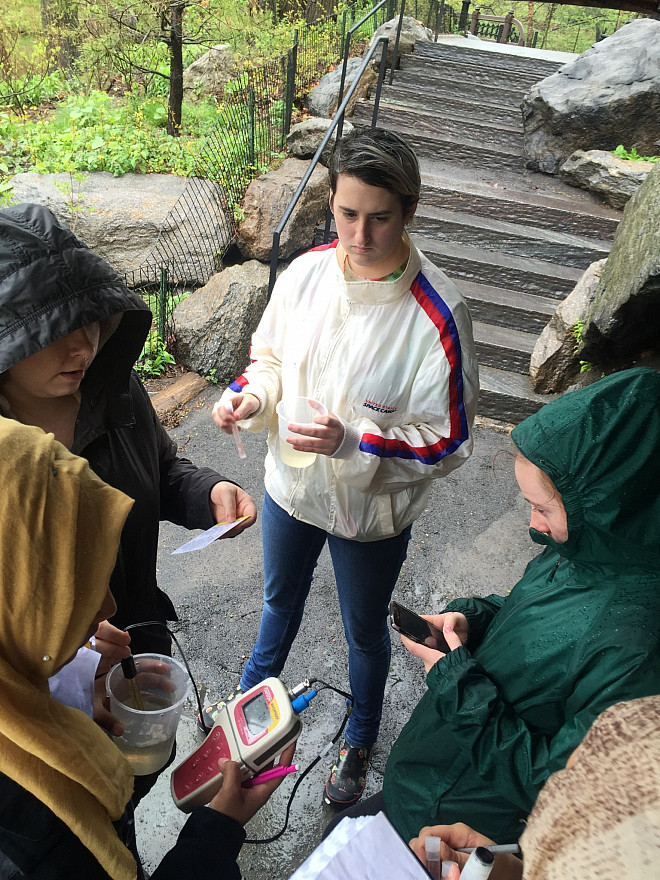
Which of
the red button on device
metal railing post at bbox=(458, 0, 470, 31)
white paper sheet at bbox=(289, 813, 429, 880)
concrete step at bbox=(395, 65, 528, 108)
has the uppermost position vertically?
metal railing post at bbox=(458, 0, 470, 31)

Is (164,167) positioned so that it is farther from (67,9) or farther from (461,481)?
(461,481)

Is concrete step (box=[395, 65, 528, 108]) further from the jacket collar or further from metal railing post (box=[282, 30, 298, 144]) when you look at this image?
the jacket collar

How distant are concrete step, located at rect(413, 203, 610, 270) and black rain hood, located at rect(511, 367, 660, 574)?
5375 mm

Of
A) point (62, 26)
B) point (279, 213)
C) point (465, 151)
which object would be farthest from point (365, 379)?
point (62, 26)

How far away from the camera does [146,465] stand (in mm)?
1784

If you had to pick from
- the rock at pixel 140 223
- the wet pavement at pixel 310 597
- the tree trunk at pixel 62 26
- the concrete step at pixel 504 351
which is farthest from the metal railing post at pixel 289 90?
the wet pavement at pixel 310 597

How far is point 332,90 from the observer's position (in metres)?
8.15

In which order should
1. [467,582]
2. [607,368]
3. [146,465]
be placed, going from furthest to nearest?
[607,368]
[467,582]
[146,465]

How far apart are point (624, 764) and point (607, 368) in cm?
494

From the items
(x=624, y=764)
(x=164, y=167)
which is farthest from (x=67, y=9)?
(x=624, y=764)

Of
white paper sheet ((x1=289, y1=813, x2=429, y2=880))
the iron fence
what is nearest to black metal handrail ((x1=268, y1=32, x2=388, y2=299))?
the iron fence

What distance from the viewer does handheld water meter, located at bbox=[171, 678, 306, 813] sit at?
4.75 ft

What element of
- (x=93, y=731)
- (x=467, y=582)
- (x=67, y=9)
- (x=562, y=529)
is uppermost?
(x=67, y=9)

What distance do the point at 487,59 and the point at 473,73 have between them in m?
0.69
